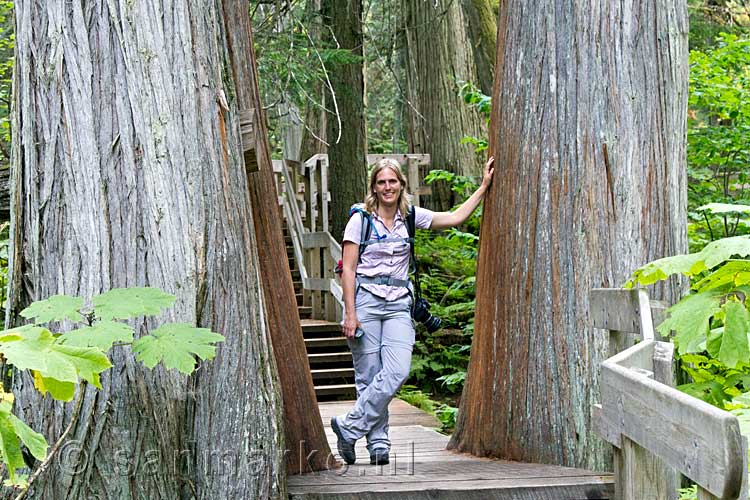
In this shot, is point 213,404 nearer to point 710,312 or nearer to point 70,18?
point 70,18

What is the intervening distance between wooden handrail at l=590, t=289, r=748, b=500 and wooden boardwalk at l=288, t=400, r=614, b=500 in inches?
30.0

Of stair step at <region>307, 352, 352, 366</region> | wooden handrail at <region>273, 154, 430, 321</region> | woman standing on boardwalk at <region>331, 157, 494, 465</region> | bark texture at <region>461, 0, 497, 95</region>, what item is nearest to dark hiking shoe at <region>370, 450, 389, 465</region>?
woman standing on boardwalk at <region>331, 157, 494, 465</region>

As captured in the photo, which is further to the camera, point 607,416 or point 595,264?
point 595,264

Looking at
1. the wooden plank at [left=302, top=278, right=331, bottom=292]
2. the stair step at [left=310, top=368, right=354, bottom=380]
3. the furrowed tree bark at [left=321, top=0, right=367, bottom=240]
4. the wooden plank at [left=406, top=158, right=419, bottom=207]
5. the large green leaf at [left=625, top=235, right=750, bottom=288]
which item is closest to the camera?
the large green leaf at [left=625, top=235, right=750, bottom=288]

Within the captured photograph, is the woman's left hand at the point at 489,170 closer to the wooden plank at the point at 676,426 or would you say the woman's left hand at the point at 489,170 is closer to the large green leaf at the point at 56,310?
the wooden plank at the point at 676,426

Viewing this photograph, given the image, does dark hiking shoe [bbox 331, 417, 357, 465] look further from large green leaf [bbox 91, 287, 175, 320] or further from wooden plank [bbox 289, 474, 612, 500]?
large green leaf [bbox 91, 287, 175, 320]

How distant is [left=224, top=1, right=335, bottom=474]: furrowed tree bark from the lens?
5.40 metres

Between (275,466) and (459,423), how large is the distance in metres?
2.28

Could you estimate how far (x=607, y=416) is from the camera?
10.6 feet

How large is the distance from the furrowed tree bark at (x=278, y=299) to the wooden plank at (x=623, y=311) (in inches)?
69.6

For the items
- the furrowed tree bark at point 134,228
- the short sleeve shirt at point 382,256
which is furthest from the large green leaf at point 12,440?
the short sleeve shirt at point 382,256

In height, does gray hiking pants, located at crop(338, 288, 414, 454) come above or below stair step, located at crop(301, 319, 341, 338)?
above

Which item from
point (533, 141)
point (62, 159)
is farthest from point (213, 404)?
point (533, 141)

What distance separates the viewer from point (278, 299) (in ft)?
18.0
